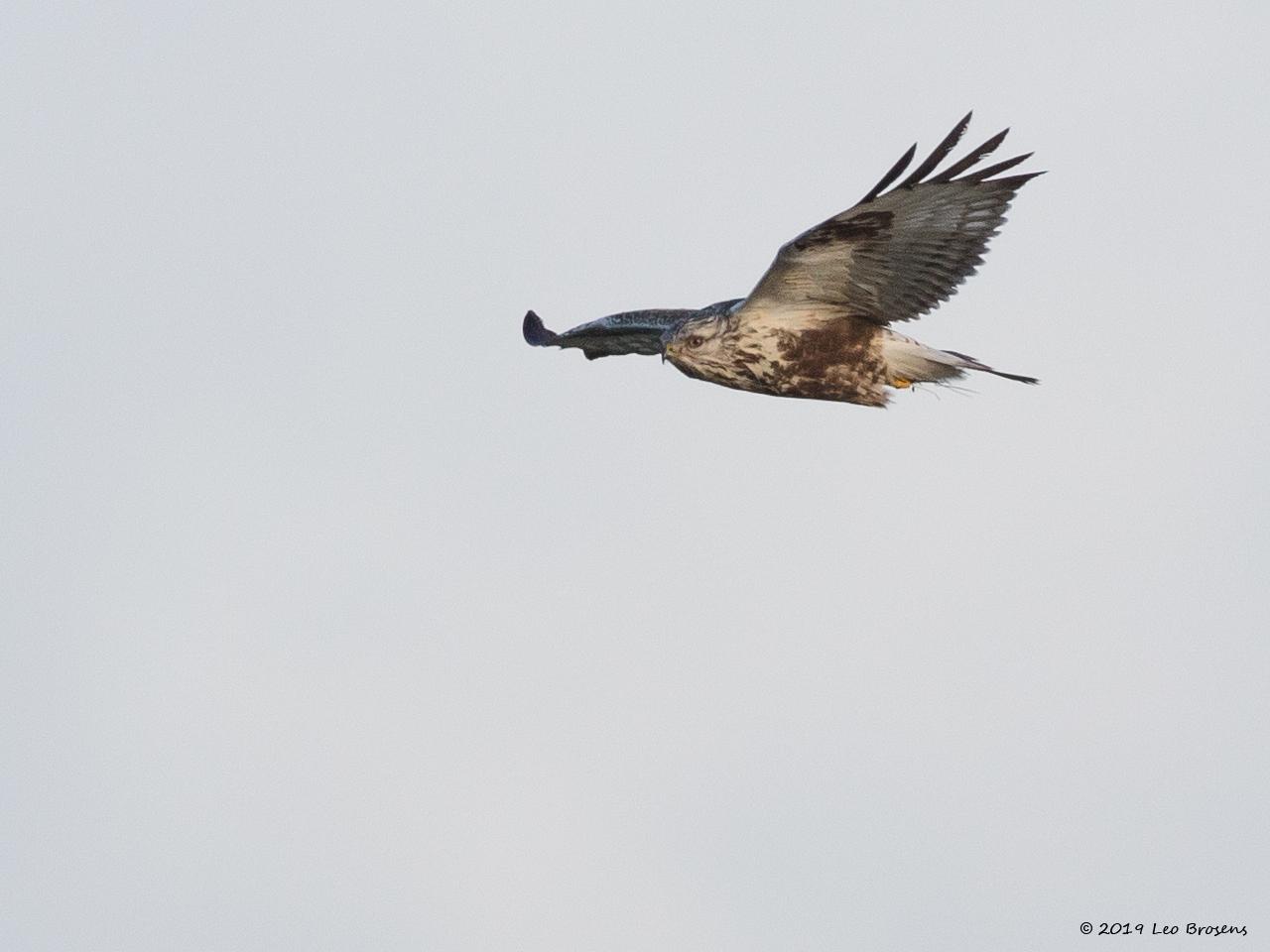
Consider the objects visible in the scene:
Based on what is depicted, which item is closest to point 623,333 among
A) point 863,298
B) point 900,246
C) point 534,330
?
point 534,330

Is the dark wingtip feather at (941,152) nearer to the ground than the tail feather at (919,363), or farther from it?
farther from it

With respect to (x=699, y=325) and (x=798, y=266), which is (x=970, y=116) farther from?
(x=699, y=325)

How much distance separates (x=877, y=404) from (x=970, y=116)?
2514mm

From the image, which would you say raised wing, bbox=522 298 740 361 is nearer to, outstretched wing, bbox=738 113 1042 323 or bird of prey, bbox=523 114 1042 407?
bird of prey, bbox=523 114 1042 407

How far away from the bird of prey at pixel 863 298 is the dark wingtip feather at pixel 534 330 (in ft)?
7.24

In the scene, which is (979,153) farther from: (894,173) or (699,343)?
(699,343)

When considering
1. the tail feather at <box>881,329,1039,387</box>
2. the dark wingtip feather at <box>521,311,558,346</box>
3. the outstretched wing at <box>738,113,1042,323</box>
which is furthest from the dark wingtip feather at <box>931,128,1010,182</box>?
the dark wingtip feather at <box>521,311,558,346</box>

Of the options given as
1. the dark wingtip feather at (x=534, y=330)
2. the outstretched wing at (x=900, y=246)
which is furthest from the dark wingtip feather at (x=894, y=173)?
the dark wingtip feather at (x=534, y=330)

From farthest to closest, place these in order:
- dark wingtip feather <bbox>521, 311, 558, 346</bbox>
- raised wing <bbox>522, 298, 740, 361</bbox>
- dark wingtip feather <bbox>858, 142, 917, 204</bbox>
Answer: dark wingtip feather <bbox>521, 311, 558, 346</bbox>
raised wing <bbox>522, 298, 740, 361</bbox>
dark wingtip feather <bbox>858, 142, 917, 204</bbox>

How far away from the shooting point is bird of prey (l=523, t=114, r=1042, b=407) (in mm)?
12922

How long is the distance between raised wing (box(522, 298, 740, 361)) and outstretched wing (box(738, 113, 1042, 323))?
123 centimetres

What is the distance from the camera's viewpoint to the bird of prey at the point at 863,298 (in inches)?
509

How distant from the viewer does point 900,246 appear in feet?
43.6

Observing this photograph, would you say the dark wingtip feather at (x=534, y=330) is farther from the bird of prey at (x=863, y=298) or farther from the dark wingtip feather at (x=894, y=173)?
the dark wingtip feather at (x=894, y=173)
